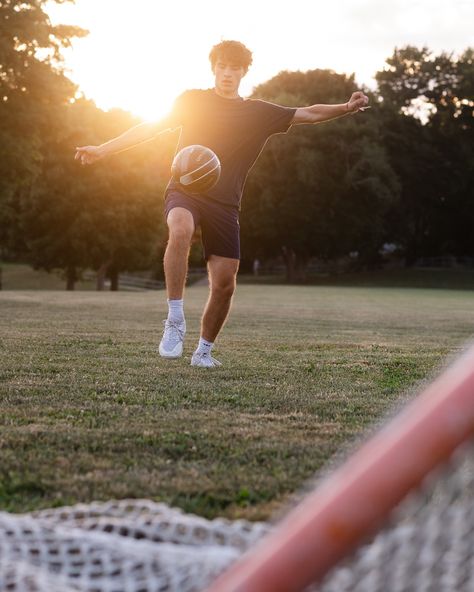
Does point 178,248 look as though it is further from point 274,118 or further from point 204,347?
point 274,118

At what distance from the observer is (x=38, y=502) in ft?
8.38

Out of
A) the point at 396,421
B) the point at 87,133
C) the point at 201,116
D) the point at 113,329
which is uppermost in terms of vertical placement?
the point at 87,133

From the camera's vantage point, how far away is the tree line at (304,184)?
45.5 metres

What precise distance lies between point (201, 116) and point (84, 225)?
130 ft

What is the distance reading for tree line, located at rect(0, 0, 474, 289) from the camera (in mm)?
45469

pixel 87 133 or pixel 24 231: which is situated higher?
pixel 87 133

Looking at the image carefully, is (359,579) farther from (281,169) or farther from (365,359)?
(281,169)

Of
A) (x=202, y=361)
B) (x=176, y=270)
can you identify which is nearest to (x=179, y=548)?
(x=202, y=361)

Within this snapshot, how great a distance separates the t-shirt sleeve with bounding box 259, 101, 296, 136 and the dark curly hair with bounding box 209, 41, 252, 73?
0.41m

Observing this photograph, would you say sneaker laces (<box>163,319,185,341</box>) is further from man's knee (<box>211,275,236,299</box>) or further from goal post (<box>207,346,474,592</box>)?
goal post (<box>207,346,474,592</box>)

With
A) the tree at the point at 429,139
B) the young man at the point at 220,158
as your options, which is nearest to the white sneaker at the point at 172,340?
the young man at the point at 220,158

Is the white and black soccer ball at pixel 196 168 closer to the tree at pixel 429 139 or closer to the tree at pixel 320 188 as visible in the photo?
the tree at pixel 320 188

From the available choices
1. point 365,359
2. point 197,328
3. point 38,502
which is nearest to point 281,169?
point 197,328

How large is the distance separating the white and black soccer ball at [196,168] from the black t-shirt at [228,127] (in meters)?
0.10
